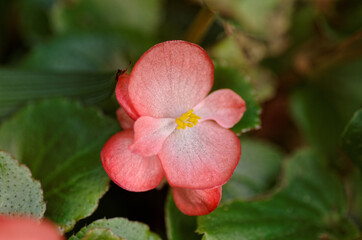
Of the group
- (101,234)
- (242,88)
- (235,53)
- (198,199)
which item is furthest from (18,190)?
(235,53)

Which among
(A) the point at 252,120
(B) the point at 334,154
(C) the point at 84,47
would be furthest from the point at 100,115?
(B) the point at 334,154

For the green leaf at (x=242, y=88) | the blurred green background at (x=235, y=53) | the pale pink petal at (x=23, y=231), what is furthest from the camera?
the blurred green background at (x=235, y=53)

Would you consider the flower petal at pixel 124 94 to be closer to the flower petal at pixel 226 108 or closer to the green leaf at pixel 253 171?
the flower petal at pixel 226 108

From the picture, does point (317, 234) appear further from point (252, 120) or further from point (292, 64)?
point (292, 64)

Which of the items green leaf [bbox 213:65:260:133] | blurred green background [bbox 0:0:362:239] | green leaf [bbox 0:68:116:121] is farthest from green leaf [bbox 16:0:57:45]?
green leaf [bbox 213:65:260:133]

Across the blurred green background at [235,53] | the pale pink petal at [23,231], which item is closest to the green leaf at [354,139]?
the blurred green background at [235,53]
